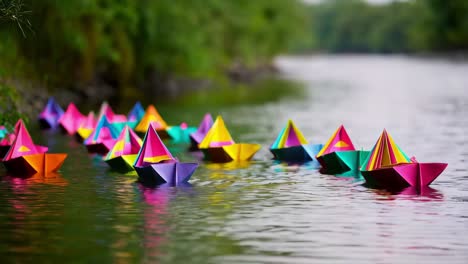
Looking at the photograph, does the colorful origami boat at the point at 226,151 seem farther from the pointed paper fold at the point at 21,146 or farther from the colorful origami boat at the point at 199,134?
the pointed paper fold at the point at 21,146

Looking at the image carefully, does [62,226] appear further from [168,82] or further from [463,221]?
[168,82]

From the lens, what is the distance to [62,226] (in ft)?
46.8

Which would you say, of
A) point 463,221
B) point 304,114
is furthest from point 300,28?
point 463,221

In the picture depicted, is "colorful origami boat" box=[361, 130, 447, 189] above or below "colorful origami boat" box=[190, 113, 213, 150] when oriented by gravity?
below

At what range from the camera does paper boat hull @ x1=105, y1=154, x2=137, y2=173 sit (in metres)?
A: 20.0

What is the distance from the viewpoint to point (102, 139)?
24.1 meters

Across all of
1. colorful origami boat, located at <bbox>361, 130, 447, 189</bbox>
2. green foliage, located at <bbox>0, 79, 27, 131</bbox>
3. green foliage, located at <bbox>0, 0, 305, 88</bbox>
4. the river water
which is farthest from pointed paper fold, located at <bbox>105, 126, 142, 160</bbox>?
green foliage, located at <bbox>0, 0, 305, 88</bbox>

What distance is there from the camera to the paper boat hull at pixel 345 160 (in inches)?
784

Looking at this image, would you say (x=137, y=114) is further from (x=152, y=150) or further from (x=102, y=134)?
(x=152, y=150)

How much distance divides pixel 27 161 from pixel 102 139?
16.5 ft

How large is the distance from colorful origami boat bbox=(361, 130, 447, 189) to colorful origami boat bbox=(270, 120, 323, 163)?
11.5ft

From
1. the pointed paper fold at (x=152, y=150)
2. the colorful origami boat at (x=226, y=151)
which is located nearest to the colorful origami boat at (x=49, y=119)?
the colorful origami boat at (x=226, y=151)

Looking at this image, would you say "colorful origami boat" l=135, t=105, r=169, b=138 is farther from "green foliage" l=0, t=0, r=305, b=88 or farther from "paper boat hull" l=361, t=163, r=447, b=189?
"paper boat hull" l=361, t=163, r=447, b=189

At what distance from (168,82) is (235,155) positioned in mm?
33282
